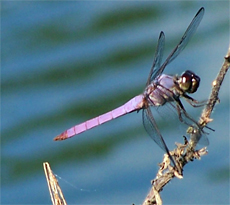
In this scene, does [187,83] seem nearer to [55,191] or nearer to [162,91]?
[162,91]

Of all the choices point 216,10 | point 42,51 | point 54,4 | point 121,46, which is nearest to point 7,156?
point 42,51

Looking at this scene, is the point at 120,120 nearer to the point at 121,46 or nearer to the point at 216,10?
the point at 121,46

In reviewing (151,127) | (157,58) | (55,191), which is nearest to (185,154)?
(55,191)

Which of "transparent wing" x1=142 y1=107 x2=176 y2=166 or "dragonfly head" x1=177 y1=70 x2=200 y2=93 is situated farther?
"dragonfly head" x1=177 y1=70 x2=200 y2=93

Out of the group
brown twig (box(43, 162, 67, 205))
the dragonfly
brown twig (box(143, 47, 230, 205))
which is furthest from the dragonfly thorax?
brown twig (box(43, 162, 67, 205))

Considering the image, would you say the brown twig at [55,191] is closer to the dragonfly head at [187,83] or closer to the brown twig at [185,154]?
the brown twig at [185,154]

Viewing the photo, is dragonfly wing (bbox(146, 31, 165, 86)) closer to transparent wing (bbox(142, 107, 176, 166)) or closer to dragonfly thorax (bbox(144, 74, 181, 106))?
dragonfly thorax (bbox(144, 74, 181, 106))

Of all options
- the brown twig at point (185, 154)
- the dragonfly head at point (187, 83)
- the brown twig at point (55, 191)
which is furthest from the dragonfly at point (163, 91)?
the brown twig at point (55, 191)

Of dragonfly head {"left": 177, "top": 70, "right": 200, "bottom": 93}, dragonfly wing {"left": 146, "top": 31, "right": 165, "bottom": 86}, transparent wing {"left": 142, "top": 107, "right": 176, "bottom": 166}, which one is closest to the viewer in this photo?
transparent wing {"left": 142, "top": 107, "right": 176, "bottom": 166}
